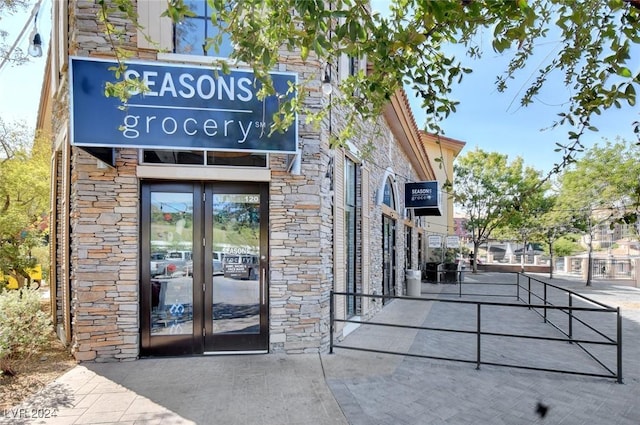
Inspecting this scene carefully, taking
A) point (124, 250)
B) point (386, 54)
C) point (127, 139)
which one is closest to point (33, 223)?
point (124, 250)

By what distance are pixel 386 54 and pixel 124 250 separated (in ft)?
13.2

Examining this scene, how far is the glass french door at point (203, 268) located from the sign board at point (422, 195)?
26.7ft

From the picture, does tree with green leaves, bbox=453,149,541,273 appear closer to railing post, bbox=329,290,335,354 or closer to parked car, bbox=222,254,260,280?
railing post, bbox=329,290,335,354

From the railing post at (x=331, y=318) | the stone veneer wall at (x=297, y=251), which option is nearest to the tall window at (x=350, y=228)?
the railing post at (x=331, y=318)

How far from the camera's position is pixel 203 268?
16.6 ft

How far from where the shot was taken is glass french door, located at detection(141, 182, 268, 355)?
500 cm

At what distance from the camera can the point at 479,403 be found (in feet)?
12.4

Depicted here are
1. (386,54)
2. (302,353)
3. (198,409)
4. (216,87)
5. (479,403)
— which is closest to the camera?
(386,54)

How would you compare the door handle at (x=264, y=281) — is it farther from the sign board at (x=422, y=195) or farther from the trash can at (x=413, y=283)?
the sign board at (x=422, y=195)

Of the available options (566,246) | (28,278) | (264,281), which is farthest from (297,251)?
(566,246)

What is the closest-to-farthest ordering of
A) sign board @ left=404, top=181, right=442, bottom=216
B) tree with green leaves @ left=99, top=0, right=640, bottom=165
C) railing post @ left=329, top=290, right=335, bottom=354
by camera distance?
1. tree with green leaves @ left=99, top=0, right=640, bottom=165
2. railing post @ left=329, top=290, right=335, bottom=354
3. sign board @ left=404, top=181, right=442, bottom=216

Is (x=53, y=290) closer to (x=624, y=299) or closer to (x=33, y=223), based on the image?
(x=33, y=223)

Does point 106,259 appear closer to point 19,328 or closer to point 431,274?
point 19,328

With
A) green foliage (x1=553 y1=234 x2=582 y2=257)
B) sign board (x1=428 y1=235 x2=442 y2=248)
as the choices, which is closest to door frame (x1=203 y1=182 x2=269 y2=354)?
sign board (x1=428 y1=235 x2=442 y2=248)
